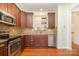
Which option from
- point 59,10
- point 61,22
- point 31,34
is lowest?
point 31,34

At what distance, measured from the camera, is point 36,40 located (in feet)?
21.5

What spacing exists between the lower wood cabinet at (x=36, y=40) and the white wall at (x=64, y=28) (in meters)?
0.97

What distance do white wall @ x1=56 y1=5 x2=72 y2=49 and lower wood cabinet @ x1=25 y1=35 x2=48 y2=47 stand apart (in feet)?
3.20

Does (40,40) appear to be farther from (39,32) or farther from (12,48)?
(12,48)

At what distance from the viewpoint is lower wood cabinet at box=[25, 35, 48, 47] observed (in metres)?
6.45

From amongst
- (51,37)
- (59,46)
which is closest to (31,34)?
(51,37)

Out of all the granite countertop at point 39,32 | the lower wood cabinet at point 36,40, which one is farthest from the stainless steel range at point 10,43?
the granite countertop at point 39,32

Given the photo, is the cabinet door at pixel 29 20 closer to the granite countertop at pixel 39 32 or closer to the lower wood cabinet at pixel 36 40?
the granite countertop at pixel 39 32

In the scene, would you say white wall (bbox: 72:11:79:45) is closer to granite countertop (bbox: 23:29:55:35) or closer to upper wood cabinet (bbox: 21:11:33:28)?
granite countertop (bbox: 23:29:55:35)

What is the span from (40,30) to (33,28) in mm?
384

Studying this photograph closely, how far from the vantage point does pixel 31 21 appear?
23.5 ft

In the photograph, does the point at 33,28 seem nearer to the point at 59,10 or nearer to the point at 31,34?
the point at 31,34

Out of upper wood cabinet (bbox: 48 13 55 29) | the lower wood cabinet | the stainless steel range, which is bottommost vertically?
the lower wood cabinet

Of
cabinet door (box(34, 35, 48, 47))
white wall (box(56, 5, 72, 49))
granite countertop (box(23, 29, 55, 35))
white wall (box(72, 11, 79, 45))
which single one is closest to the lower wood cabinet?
cabinet door (box(34, 35, 48, 47))
